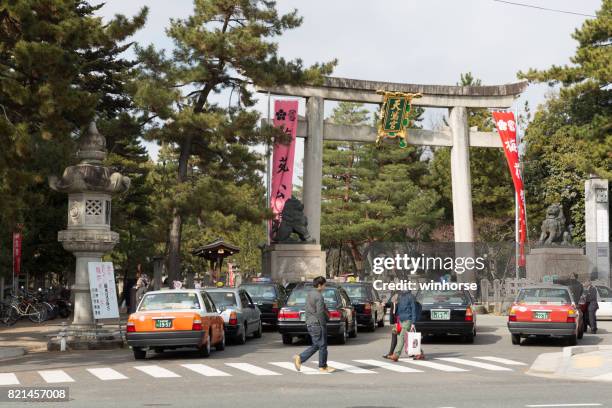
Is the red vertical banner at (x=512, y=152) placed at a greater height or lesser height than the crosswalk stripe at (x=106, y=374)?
greater

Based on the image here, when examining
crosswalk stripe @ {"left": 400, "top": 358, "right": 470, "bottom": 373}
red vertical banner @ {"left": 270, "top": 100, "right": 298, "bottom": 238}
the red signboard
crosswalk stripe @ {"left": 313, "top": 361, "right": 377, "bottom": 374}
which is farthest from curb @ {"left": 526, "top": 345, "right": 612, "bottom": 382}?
red vertical banner @ {"left": 270, "top": 100, "right": 298, "bottom": 238}

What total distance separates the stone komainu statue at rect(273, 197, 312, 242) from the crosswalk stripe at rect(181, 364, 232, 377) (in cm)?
2506

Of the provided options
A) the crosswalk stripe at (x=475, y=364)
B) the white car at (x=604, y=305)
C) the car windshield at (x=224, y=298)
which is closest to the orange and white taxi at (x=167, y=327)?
the car windshield at (x=224, y=298)

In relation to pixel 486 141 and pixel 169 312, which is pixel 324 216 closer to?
pixel 486 141

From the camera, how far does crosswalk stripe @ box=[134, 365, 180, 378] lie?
15898mm

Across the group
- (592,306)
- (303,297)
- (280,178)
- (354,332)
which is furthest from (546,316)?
(280,178)

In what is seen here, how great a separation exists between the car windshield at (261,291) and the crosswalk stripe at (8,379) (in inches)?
532

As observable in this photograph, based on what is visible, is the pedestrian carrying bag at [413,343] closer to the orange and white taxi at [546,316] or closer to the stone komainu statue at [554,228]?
the orange and white taxi at [546,316]

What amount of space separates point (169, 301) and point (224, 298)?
4.67m

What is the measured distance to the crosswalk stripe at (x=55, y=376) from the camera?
15148 mm

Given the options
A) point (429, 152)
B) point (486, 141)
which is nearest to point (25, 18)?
point (486, 141)

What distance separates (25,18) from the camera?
2355cm

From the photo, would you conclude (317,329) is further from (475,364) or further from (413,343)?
(475,364)

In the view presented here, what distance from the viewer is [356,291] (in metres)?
28.4
